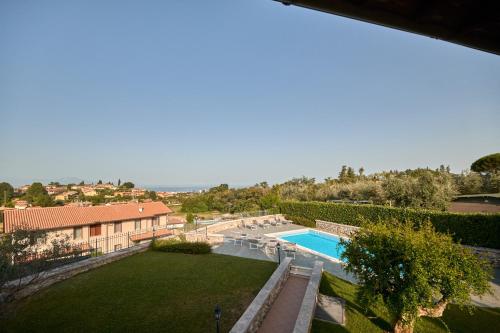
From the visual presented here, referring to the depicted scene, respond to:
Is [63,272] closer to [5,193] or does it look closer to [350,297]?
[350,297]

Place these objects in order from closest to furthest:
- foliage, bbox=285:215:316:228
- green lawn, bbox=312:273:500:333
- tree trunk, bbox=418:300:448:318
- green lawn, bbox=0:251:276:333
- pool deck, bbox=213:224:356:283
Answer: green lawn, bbox=0:251:276:333, tree trunk, bbox=418:300:448:318, green lawn, bbox=312:273:500:333, pool deck, bbox=213:224:356:283, foliage, bbox=285:215:316:228

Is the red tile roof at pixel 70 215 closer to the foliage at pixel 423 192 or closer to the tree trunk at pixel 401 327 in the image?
the tree trunk at pixel 401 327

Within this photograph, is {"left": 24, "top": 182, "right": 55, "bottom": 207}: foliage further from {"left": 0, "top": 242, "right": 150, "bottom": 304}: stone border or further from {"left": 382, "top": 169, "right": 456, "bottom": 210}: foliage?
{"left": 382, "top": 169, "right": 456, "bottom": 210}: foliage

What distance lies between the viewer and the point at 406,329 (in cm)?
604

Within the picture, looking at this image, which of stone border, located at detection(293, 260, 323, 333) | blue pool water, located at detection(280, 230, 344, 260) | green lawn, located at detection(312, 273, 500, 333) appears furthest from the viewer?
blue pool water, located at detection(280, 230, 344, 260)

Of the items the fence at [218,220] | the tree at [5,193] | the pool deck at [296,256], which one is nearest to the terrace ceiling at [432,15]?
the pool deck at [296,256]

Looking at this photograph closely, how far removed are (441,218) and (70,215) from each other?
98.5ft

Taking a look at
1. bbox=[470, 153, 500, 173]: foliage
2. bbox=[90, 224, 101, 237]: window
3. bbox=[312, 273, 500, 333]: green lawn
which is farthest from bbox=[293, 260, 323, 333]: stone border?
bbox=[470, 153, 500, 173]: foliage

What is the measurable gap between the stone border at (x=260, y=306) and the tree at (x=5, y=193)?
60908mm

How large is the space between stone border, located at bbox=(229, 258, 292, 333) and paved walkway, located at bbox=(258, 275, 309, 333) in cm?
14

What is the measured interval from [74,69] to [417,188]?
28587 millimetres

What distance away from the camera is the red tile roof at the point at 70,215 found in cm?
2053

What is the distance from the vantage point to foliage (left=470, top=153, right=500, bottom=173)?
1412 inches

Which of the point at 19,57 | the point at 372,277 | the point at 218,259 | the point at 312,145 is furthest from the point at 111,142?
the point at 372,277
